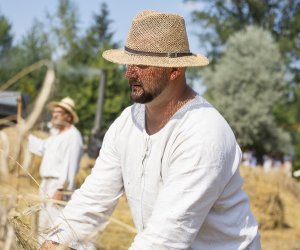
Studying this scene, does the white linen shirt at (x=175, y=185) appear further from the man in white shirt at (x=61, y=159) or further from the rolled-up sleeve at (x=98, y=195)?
the man in white shirt at (x=61, y=159)

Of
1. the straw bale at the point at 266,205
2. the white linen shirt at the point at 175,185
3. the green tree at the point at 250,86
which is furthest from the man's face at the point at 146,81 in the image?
the green tree at the point at 250,86

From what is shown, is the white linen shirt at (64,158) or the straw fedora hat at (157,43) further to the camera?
the white linen shirt at (64,158)

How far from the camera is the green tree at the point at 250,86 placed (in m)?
32.1

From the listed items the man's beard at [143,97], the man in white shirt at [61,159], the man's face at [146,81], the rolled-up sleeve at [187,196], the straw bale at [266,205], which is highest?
the man's face at [146,81]

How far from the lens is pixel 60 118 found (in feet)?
22.4

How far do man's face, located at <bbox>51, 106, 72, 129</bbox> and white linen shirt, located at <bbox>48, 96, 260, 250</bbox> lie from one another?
3.82 m

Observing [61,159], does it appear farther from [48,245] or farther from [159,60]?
[159,60]

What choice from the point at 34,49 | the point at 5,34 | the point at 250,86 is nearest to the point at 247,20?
the point at 250,86

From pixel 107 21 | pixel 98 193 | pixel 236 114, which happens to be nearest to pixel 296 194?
pixel 236 114

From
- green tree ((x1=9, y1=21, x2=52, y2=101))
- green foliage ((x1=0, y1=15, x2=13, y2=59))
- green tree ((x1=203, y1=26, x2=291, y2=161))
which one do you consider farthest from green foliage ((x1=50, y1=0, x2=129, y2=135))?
green foliage ((x1=0, y1=15, x2=13, y2=59))

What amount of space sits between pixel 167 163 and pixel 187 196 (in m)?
0.25

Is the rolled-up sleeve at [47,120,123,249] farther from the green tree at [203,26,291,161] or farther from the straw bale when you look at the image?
the green tree at [203,26,291,161]

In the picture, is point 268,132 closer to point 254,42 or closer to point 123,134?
point 254,42

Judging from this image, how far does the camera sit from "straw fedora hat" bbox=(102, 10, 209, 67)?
2.63 m
